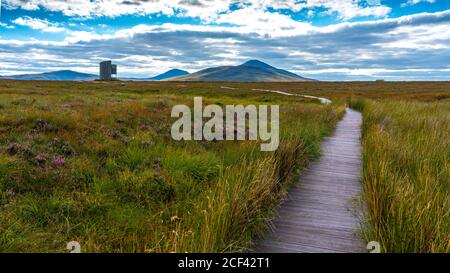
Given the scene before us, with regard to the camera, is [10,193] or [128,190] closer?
[10,193]

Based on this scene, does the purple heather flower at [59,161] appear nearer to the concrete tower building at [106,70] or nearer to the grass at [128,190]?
the grass at [128,190]

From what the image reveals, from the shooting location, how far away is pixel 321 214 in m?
5.71

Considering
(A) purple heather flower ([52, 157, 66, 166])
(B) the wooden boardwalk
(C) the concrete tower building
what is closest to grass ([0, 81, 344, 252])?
(A) purple heather flower ([52, 157, 66, 166])

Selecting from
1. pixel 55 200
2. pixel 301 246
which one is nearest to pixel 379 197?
pixel 301 246

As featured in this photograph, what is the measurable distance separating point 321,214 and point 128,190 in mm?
3362

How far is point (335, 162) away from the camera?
9266 millimetres

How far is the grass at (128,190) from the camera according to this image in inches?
173

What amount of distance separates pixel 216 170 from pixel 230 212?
274cm

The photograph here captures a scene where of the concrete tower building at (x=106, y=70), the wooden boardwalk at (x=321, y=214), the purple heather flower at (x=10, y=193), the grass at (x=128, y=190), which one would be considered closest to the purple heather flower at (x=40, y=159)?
the grass at (x=128, y=190)

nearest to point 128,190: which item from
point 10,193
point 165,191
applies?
point 165,191

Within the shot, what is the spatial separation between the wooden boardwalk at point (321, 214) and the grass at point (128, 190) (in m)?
0.27

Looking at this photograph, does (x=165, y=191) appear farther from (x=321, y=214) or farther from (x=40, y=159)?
(x=40, y=159)

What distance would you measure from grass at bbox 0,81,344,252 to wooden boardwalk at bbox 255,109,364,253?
0.27m
